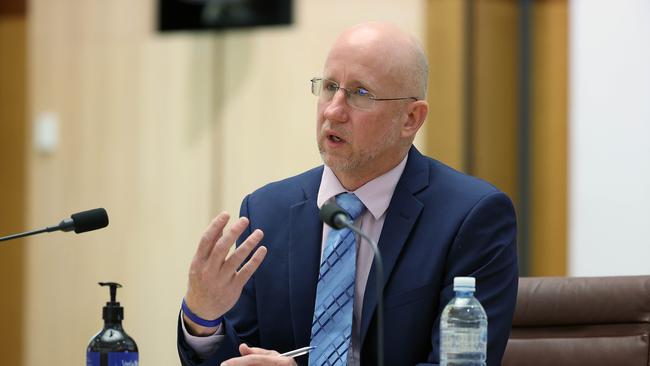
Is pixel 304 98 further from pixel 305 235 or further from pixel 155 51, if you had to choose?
pixel 305 235

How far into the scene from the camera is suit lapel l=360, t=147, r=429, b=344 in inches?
86.0

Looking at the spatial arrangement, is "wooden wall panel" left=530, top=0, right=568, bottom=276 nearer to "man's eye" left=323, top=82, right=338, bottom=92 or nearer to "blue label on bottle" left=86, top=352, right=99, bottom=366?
"man's eye" left=323, top=82, right=338, bottom=92

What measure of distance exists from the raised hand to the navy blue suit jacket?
13cm

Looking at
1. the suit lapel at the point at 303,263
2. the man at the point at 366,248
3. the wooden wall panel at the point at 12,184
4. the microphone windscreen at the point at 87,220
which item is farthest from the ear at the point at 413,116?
the wooden wall panel at the point at 12,184

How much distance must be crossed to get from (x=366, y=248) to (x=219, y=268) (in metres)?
0.37

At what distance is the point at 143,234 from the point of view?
509cm

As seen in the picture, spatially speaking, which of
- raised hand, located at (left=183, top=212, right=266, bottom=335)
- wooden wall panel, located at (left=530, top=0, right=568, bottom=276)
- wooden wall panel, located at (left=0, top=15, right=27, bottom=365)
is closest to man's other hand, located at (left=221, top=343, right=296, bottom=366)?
raised hand, located at (left=183, top=212, right=266, bottom=335)

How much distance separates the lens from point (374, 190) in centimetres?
232

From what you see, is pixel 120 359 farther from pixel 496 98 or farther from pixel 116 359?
pixel 496 98

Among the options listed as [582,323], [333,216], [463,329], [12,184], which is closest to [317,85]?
[333,216]

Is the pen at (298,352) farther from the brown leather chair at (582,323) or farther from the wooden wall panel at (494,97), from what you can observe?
the wooden wall panel at (494,97)

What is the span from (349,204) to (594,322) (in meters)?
0.65

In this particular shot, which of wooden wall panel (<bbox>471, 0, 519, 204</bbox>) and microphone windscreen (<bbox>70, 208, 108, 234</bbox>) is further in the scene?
wooden wall panel (<bbox>471, 0, 519, 204</bbox>)

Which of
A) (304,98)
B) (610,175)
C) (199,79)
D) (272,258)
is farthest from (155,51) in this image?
(272,258)
